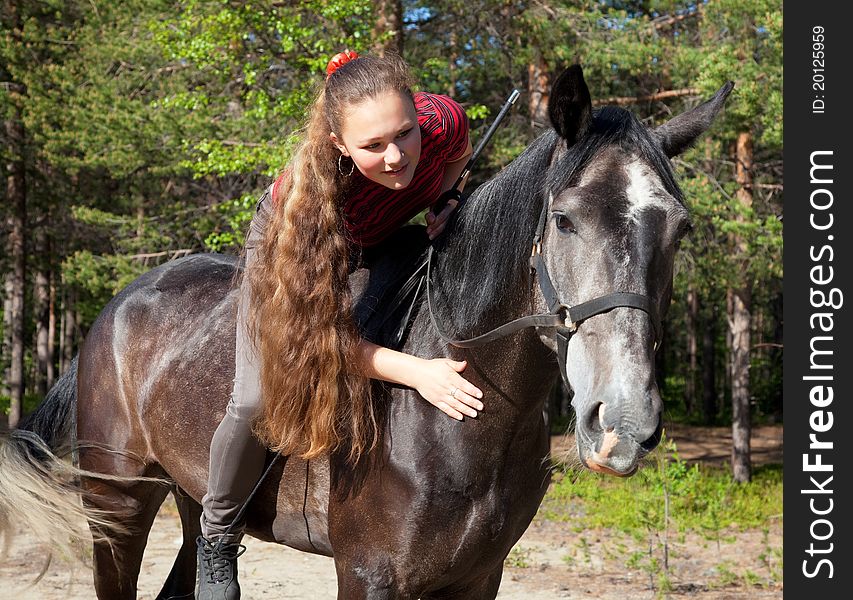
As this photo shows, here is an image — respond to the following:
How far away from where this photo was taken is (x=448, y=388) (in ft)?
8.20

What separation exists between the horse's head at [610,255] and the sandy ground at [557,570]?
4938mm

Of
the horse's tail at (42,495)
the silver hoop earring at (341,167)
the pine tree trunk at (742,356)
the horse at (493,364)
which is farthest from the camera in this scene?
the pine tree trunk at (742,356)

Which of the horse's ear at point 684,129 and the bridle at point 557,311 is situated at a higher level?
the horse's ear at point 684,129

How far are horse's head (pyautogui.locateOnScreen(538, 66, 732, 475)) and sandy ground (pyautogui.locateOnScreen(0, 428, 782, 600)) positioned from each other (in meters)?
4.94

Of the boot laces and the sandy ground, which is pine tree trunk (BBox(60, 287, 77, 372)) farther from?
the boot laces

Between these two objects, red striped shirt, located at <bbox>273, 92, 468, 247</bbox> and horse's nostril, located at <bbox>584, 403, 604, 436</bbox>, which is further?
red striped shirt, located at <bbox>273, 92, 468, 247</bbox>

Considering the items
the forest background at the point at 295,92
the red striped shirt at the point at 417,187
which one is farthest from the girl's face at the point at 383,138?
the forest background at the point at 295,92

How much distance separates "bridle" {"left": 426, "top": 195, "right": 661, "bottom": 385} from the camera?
6.59ft

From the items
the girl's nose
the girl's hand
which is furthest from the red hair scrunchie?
the girl's hand

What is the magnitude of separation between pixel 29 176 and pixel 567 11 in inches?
508

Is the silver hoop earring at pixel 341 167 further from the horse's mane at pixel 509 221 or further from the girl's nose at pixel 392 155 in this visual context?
the horse's mane at pixel 509 221

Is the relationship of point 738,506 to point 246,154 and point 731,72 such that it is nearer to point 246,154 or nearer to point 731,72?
point 731,72

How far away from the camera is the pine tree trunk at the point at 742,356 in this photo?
43.2 feet
